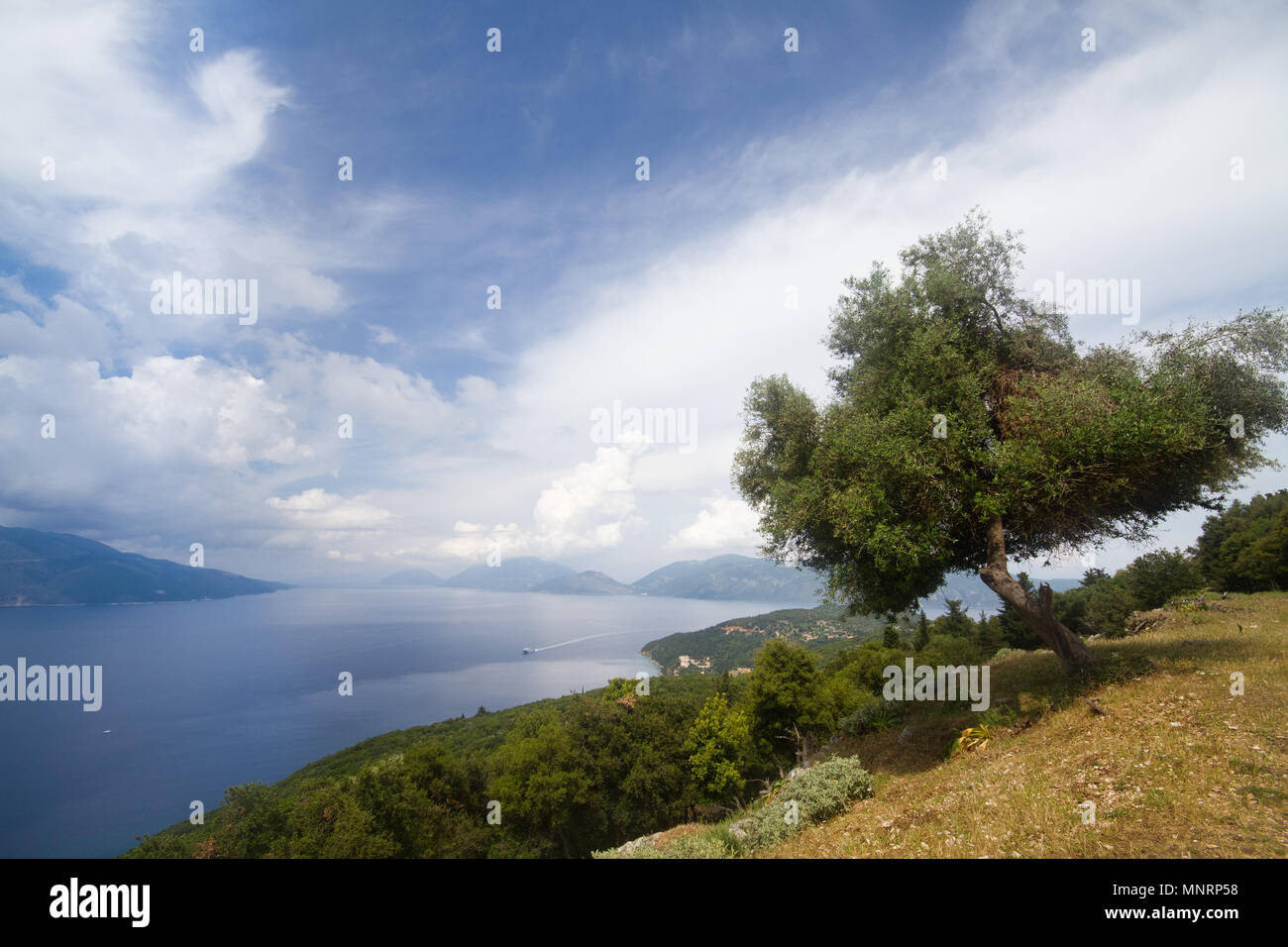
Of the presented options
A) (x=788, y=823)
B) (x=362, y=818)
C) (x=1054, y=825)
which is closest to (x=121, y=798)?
(x=362, y=818)

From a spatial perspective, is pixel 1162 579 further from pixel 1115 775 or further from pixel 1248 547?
pixel 1115 775

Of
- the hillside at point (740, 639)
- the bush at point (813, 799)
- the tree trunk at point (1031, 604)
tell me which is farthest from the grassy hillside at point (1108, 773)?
the hillside at point (740, 639)

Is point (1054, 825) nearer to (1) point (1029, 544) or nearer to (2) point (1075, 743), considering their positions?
(2) point (1075, 743)

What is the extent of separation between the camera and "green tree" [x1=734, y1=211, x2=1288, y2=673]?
988 centimetres

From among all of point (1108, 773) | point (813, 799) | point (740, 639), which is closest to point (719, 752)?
point (813, 799)

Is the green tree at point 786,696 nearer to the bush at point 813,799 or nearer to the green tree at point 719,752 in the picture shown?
the green tree at point 719,752

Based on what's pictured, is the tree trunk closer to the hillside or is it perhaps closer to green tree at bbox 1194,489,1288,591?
green tree at bbox 1194,489,1288,591

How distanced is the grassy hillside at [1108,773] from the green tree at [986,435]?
1.93 metres

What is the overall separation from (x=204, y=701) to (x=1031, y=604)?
150m

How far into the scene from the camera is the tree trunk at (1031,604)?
10.5 metres

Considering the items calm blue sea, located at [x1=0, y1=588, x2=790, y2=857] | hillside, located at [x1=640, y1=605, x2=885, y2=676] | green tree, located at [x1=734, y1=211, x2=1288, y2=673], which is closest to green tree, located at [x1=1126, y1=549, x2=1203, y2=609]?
green tree, located at [x1=734, y1=211, x2=1288, y2=673]
